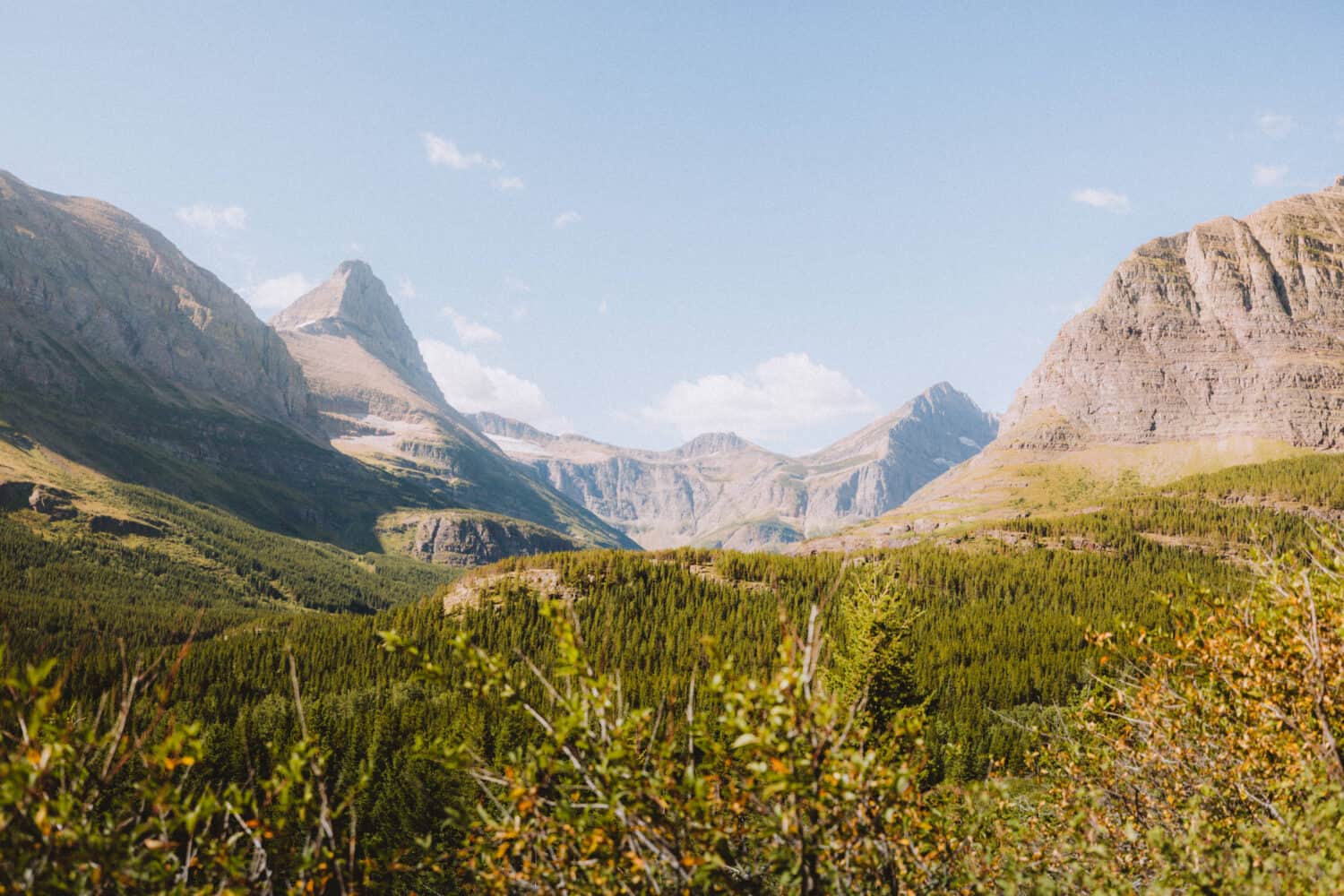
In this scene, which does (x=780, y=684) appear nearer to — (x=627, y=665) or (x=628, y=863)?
(x=628, y=863)

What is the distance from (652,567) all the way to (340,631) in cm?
5742

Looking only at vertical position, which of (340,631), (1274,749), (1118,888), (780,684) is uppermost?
(780,684)

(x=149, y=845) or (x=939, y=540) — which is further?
(x=939, y=540)

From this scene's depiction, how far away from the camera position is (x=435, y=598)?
11750 centimetres

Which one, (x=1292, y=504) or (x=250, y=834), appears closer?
(x=250, y=834)

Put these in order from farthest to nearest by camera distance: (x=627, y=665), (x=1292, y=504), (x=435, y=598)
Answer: (x=1292, y=504) < (x=435, y=598) < (x=627, y=665)

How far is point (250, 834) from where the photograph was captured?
674cm

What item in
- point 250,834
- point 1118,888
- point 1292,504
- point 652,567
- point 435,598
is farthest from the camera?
point 1292,504

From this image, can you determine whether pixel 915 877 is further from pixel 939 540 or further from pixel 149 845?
pixel 939 540

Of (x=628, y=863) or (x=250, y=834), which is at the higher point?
(x=250, y=834)

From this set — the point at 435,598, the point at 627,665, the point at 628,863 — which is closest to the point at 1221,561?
the point at 627,665

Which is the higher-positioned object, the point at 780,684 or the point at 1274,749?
the point at 780,684

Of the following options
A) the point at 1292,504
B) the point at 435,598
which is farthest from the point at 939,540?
the point at 435,598

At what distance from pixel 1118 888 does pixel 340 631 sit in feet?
393
